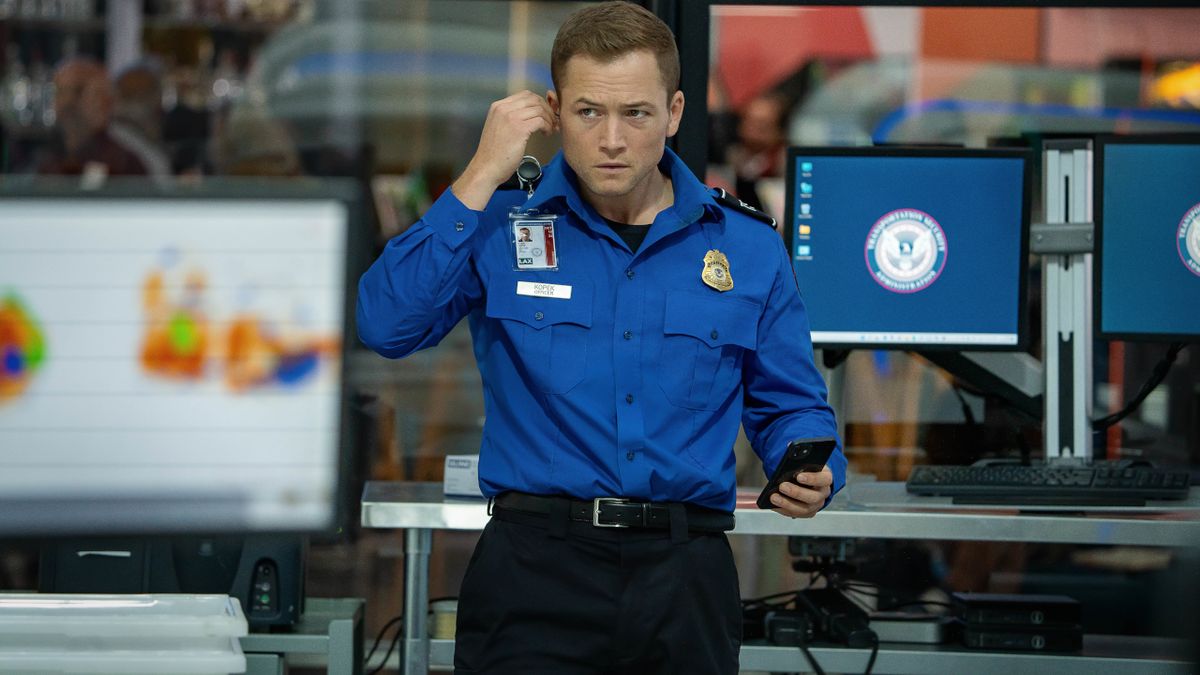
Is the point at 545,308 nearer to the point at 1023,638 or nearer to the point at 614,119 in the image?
the point at 614,119

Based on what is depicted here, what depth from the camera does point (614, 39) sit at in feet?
6.51

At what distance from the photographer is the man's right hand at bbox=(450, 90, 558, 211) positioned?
6.56ft

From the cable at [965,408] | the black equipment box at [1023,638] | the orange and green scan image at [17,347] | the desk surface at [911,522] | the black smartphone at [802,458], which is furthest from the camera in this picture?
the cable at [965,408]

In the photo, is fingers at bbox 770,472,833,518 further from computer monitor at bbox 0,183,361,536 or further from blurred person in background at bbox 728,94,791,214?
blurred person in background at bbox 728,94,791,214

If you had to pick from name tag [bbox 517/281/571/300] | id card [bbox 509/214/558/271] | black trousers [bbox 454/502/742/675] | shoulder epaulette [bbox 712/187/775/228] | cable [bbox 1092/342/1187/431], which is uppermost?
shoulder epaulette [bbox 712/187/775/228]

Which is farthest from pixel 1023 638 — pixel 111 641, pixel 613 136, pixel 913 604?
pixel 111 641

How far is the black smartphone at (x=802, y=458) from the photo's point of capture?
1.85 m

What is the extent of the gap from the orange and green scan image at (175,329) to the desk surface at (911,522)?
131cm

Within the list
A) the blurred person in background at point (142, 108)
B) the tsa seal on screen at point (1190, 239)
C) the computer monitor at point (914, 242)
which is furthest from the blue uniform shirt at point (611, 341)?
the blurred person in background at point (142, 108)

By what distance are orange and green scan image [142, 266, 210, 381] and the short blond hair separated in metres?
0.90

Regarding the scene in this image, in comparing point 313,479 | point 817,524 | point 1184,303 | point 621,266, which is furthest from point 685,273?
point 1184,303

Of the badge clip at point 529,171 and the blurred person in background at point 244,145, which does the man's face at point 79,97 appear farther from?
the badge clip at point 529,171

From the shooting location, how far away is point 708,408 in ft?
6.69

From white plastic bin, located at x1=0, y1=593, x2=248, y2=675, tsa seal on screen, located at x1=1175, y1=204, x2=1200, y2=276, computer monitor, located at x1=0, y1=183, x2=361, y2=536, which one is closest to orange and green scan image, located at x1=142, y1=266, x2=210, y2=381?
computer monitor, located at x1=0, y1=183, x2=361, y2=536
